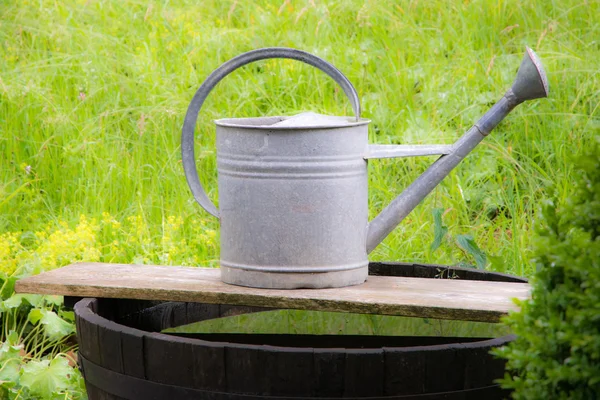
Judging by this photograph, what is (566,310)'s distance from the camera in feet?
4.06

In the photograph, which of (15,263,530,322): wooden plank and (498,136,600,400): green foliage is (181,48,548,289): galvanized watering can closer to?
(15,263,530,322): wooden plank

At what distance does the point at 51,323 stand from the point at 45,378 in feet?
1.43

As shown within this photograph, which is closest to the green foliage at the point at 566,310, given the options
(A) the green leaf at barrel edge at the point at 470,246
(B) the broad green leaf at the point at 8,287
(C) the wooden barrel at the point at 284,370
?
(C) the wooden barrel at the point at 284,370

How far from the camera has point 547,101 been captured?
4.00 m

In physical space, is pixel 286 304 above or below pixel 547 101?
below

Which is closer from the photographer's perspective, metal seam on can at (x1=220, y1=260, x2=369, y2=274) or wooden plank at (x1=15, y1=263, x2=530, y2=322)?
wooden plank at (x1=15, y1=263, x2=530, y2=322)

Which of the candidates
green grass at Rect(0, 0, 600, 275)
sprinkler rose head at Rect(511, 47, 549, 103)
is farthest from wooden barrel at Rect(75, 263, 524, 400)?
green grass at Rect(0, 0, 600, 275)

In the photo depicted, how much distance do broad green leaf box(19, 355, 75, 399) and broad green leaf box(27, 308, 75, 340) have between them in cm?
33

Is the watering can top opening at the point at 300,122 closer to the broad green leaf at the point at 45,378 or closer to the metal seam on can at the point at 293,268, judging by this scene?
the metal seam on can at the point at 293,268

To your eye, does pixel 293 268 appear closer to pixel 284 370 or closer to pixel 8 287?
pixel 284 370

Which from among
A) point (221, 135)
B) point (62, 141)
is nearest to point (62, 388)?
point (221, 135)

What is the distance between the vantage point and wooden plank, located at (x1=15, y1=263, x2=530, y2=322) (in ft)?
5.88

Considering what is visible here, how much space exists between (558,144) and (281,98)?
1496mm

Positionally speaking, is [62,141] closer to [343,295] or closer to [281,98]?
[281,98]
